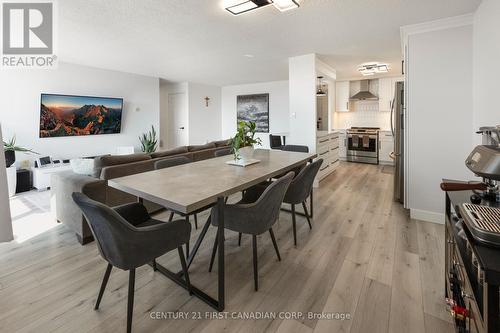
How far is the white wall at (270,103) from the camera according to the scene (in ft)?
24.9

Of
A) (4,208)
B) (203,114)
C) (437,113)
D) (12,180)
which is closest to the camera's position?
(4,208)

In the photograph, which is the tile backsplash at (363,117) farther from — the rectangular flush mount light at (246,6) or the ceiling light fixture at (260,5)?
the rectangular flush mount light at (246,6)

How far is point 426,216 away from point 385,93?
459 cm

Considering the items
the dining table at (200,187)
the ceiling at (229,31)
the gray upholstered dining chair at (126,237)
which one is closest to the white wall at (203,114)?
the ceiling at (229,31)

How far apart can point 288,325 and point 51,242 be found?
2484mm

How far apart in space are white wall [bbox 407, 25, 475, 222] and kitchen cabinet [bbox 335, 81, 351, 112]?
4.24m

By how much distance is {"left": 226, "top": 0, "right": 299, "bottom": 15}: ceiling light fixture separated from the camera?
95.1 inches

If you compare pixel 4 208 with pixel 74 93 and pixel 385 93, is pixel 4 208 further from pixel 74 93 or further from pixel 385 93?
pixel 385 93

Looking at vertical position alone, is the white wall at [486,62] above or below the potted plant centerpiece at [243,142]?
above

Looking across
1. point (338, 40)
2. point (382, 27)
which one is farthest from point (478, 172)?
point (338, 40)

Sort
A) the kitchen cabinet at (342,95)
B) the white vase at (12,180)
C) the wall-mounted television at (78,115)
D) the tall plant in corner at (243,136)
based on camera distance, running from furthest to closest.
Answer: the kitchen cabinet at (342,95) → the wall-mounted television at (78,115) → the white vase at (12,180) → the tall plant in corner at (243,136)

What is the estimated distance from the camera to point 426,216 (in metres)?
3.06

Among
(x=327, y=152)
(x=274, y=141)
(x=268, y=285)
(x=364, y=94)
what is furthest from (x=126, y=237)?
(x=364, y=94)

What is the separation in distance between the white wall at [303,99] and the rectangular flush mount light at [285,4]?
77.5 inches
